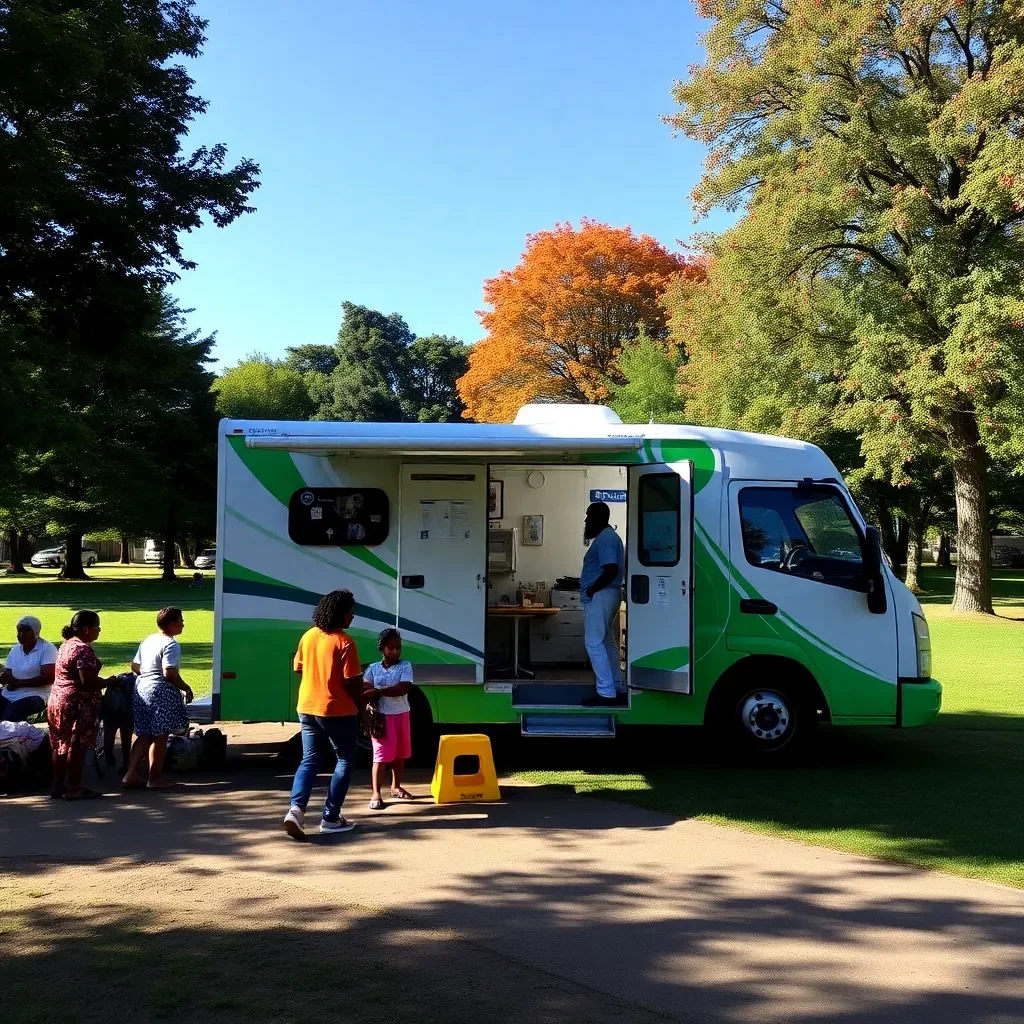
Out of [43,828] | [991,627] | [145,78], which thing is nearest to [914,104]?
[991,627]

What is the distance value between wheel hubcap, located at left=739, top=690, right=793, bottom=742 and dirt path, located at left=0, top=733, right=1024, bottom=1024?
6.12ft

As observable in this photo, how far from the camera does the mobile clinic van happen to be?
8.55 m

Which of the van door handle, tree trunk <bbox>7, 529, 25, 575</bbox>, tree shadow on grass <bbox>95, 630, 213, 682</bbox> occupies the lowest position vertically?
tree shadow on grass <bbox>95, 630, 213, 682</bbox>

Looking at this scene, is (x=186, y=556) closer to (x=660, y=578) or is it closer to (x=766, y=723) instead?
(x=660, y=578)

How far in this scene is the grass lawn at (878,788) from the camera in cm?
664

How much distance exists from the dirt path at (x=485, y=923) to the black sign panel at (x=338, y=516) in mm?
2421

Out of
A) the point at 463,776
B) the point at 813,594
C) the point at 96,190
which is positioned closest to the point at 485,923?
the point at 463,776

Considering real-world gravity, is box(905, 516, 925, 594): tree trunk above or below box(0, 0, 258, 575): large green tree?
below

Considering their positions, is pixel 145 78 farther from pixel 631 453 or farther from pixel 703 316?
pixel 703 316

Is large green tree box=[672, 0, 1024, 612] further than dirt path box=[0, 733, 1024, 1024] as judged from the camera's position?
Yes

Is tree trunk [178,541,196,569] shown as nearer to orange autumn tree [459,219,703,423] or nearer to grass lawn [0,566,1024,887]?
orange autumn tree [459,219,703,423]

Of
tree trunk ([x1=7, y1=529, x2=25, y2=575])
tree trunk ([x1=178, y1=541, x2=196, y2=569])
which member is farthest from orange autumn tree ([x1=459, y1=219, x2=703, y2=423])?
tree trunk ([x1=178, y1=541, x2=196, y2=569])

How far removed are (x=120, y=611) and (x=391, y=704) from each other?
19.7m

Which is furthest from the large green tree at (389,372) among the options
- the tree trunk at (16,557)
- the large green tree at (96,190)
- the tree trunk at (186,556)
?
the large green tree at (96,190)
